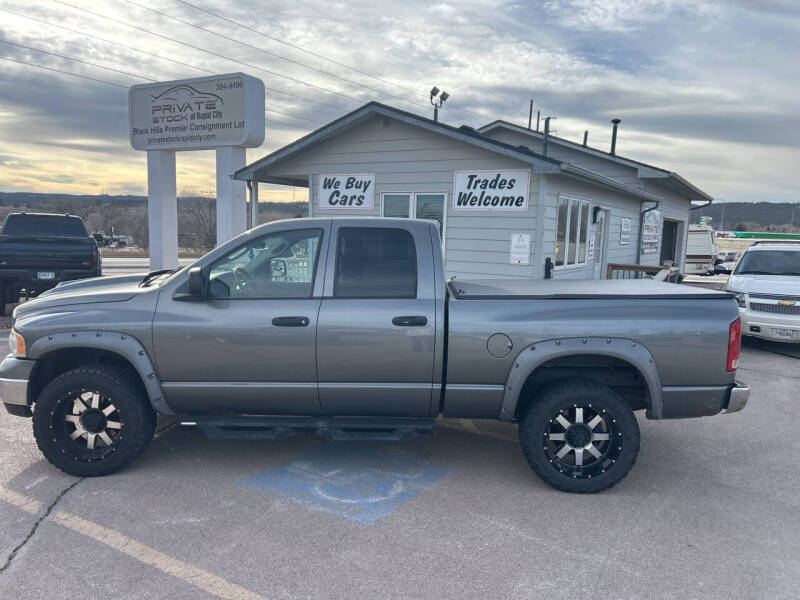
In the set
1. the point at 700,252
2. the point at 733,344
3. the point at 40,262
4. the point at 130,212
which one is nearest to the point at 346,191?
the point at 40,262

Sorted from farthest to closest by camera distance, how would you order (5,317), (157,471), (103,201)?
(103,201) < (5,317) < (157,471)

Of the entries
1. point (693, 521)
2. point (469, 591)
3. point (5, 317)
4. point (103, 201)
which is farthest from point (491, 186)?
point (103, 201)

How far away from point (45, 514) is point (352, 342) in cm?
226

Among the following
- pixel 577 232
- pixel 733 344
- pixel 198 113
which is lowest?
pixel 733 344

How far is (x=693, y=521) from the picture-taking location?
13.2 ft

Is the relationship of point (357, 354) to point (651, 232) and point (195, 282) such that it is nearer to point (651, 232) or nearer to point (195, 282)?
point (195, 282)

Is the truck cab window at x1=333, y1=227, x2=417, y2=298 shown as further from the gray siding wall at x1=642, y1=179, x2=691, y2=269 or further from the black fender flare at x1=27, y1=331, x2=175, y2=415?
the gray siding wall at x1=642, y1=179, x2=691, y2=269

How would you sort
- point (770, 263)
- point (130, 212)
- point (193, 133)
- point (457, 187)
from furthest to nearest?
point (130, 212), point (193, 133), point (457, 187), point (770, 263)

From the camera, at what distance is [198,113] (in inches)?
487

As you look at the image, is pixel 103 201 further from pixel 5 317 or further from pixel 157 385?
pixel 157 385

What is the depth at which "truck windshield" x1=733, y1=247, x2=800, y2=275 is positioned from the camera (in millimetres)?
10625

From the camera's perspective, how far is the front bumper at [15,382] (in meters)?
4.52

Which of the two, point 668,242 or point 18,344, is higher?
point 668,242

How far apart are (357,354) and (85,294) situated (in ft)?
7.05
